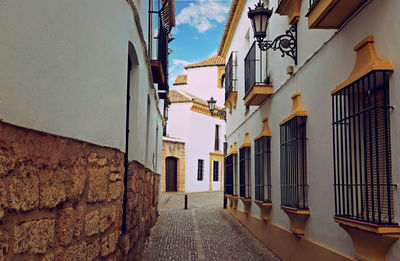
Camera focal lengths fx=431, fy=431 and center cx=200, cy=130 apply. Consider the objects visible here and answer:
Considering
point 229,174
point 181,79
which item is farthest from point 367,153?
point 181,79

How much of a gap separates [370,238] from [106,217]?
7.49 feet

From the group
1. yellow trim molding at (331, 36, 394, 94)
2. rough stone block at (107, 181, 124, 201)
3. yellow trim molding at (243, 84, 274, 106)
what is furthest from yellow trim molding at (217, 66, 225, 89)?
rough stone block at (107, 181, 124, 201)

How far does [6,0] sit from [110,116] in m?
2.15

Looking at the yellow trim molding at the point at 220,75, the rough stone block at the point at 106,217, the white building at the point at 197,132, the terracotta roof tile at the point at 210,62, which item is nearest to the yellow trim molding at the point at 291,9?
the rough stone block at the point at 106,217

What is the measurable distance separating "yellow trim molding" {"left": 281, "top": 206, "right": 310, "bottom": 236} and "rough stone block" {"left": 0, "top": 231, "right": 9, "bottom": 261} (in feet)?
15.0

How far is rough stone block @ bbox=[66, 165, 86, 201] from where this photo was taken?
2668mm

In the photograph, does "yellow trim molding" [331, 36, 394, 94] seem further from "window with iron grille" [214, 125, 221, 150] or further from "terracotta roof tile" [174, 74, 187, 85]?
"terracotta roof tile" [174, 74, 187, 85]

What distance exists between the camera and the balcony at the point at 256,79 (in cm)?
819

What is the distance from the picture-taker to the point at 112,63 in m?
3.89

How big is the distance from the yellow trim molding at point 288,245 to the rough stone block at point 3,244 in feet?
11.7

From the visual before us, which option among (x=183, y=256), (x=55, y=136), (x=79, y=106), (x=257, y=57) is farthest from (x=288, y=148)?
(x=55, y=136)

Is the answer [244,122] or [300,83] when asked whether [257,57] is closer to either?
[244,122]

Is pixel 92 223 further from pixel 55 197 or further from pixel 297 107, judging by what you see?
pixel 297 107

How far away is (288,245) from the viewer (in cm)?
672
